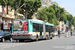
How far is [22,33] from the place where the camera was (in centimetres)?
2455

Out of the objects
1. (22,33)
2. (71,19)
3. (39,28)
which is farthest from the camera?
(71,19)

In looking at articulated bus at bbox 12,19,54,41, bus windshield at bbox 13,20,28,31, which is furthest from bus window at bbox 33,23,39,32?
bus windshield at bbox 13,20,28,31

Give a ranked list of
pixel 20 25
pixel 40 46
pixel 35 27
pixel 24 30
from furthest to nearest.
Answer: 1. pixel 35 27
2. pixel 20 25
3. pixel 24 30
4. pixel 40 46

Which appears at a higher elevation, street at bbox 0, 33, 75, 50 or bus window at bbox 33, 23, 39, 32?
bus window at bbox 33, 23, 39, 32

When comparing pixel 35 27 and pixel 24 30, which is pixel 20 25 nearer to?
pixel 24 30

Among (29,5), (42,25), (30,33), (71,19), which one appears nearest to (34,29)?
(30,33)

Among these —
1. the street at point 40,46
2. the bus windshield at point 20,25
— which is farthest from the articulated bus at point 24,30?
the street at point 40,46

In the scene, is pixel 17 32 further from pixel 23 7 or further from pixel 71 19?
pixel 71 19

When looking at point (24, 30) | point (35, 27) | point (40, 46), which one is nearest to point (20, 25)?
point (24, 30)

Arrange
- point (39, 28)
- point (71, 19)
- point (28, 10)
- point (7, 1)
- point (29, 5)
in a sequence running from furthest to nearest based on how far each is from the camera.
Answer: point (71, 19), point (28, 10), point (29, 5), point (7, 1), point (39, 28)

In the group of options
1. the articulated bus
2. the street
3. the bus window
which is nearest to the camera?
the street

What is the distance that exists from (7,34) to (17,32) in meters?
5.30

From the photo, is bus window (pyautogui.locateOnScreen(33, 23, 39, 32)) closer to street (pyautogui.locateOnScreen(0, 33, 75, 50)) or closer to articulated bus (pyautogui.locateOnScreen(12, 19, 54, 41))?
articulated bus (pyautogui.locateOnScreen(12, 19, 54, 41))

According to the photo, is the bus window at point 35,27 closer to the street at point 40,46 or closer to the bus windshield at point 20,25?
the bus windshield at point 20,25
